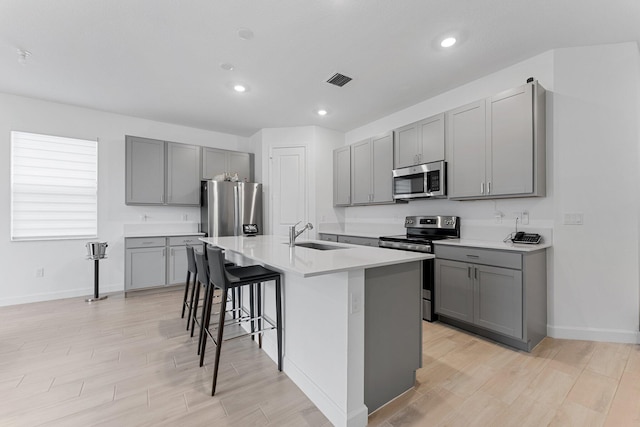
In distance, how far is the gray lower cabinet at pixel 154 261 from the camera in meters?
4.07

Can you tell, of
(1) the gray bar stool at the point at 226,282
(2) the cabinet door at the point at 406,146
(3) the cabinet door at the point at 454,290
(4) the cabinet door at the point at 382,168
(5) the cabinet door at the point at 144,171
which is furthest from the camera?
(5) the cabinet door at the point at 144,171

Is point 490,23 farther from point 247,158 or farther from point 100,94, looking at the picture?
point 100,94

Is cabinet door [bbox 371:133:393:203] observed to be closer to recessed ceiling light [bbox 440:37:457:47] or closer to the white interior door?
the white interior door

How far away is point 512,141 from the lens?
2707 mm

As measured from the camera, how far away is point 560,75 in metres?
2.69

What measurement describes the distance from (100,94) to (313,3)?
3231 mm

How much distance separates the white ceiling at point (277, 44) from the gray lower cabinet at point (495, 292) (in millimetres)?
1936

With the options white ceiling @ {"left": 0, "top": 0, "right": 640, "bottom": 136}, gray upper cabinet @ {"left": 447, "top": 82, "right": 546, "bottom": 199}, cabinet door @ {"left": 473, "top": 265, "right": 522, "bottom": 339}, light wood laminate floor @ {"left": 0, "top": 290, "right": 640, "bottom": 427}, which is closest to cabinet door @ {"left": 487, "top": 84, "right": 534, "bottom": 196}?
gray upper cabinet @ {"left": 447, "top": 82, "right": 546, "bottom": 199}

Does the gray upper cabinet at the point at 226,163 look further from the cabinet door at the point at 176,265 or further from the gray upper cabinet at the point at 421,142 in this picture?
the gray upper cabinet at the point at 421,142

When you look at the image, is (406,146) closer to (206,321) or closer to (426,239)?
(426,239)

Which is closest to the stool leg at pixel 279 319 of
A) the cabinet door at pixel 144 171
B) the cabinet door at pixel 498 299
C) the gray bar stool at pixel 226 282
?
the gray bar stool at pixel 226 282

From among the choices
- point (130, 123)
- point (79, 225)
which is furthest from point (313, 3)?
point (79, 225)

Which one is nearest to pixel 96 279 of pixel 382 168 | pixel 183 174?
pixel 183 174

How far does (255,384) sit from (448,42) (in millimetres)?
3267
